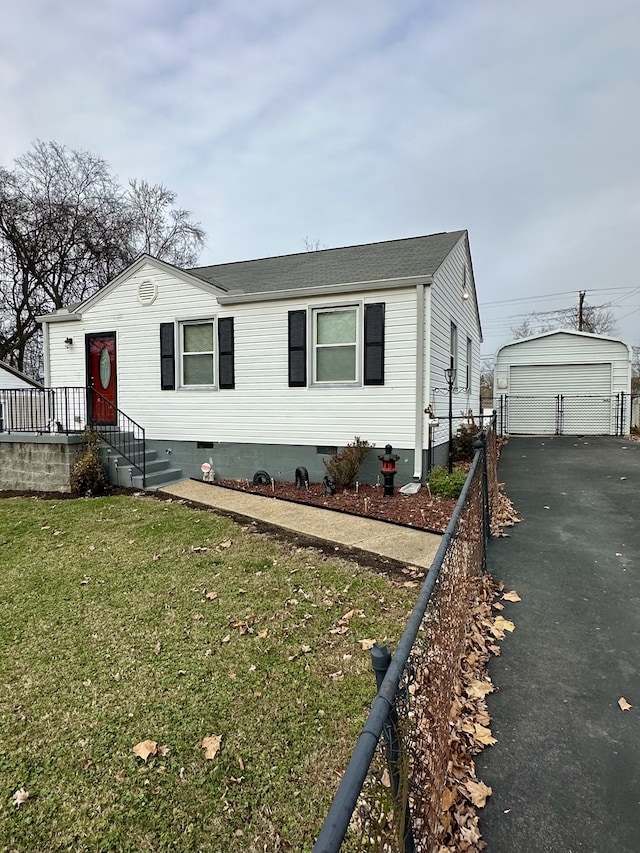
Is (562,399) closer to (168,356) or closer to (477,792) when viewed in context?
(168,356)

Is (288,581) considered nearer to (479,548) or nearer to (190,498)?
(479,548)

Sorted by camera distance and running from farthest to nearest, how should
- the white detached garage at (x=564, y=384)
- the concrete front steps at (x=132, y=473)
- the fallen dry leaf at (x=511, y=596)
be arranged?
1. the white detached garage at (x=564, y=384)
2. the concrete front steps at (x=132, y=473)
3. the fallen dry leaf at (x=511, y=596)

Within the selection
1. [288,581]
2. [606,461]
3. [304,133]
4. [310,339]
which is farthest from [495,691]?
[304,133]

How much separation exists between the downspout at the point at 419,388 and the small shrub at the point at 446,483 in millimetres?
349

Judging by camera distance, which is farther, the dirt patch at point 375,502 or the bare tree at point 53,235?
the bare tree at point 53,235

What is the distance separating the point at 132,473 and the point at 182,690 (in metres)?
6.66

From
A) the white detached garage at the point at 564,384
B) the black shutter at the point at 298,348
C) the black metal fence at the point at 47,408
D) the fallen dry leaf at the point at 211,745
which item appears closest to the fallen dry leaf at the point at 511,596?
the fallen dry leaf at the point at 211,745

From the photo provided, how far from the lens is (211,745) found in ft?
7.96

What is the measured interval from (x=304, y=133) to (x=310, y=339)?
10247 mm

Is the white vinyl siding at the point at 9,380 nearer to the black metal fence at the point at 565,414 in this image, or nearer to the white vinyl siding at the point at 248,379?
the white vinyl siding at the point at 248,379

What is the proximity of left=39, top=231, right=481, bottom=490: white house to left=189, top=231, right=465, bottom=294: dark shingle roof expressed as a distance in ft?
0.18

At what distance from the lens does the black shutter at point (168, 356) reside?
32.1 feet

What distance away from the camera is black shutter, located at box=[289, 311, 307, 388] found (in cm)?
865

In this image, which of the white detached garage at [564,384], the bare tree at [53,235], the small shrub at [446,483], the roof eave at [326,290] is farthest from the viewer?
the bare tree at [53,235]
